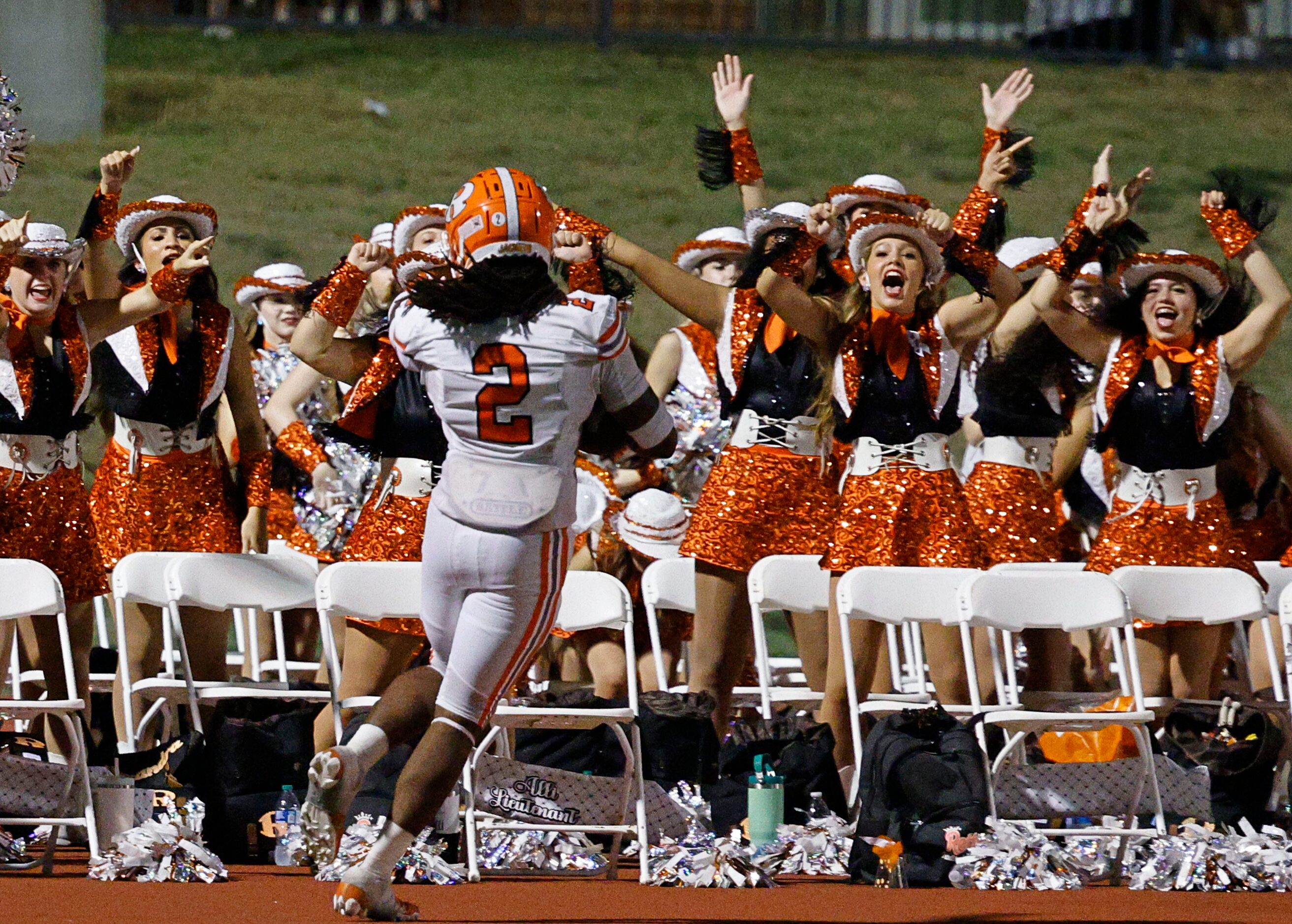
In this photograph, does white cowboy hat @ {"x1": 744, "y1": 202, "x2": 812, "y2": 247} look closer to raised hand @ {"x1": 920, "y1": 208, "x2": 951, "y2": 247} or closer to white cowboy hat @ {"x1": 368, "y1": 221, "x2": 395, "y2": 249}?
raised hand @ {"x1": 920, "y1": 208, "x2": 951, "y2": 247}

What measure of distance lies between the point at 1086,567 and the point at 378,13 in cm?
999

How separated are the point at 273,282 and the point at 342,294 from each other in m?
2.37

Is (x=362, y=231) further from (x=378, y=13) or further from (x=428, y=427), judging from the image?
(x=428, y=427)

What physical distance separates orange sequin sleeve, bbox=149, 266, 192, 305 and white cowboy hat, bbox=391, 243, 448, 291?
1.91ft

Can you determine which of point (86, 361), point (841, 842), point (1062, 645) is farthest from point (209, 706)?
point (1062, 645)

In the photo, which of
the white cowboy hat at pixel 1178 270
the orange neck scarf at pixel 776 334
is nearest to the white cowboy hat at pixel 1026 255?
the white cowboy hat at pixel 1178 270

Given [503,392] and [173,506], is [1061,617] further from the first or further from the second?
[173,506]

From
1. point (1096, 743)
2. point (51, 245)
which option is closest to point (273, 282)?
point (51, 245)

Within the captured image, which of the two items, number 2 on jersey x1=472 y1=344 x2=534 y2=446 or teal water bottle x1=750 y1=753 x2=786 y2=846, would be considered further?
teal water bottle x1=750 y1=753 x2=786 y2=846

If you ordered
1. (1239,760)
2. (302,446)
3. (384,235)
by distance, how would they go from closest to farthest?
(1239,760) → (384,235) → (302,446)

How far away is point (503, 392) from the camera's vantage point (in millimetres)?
4102

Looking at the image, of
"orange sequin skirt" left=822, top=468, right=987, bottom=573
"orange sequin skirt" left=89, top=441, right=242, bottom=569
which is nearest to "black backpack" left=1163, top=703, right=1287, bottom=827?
"orange sequin skirt" left=822, top=468, right=987, bottom=573

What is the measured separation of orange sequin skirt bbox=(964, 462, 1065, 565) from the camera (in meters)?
7.08

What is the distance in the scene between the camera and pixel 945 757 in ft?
17.3
